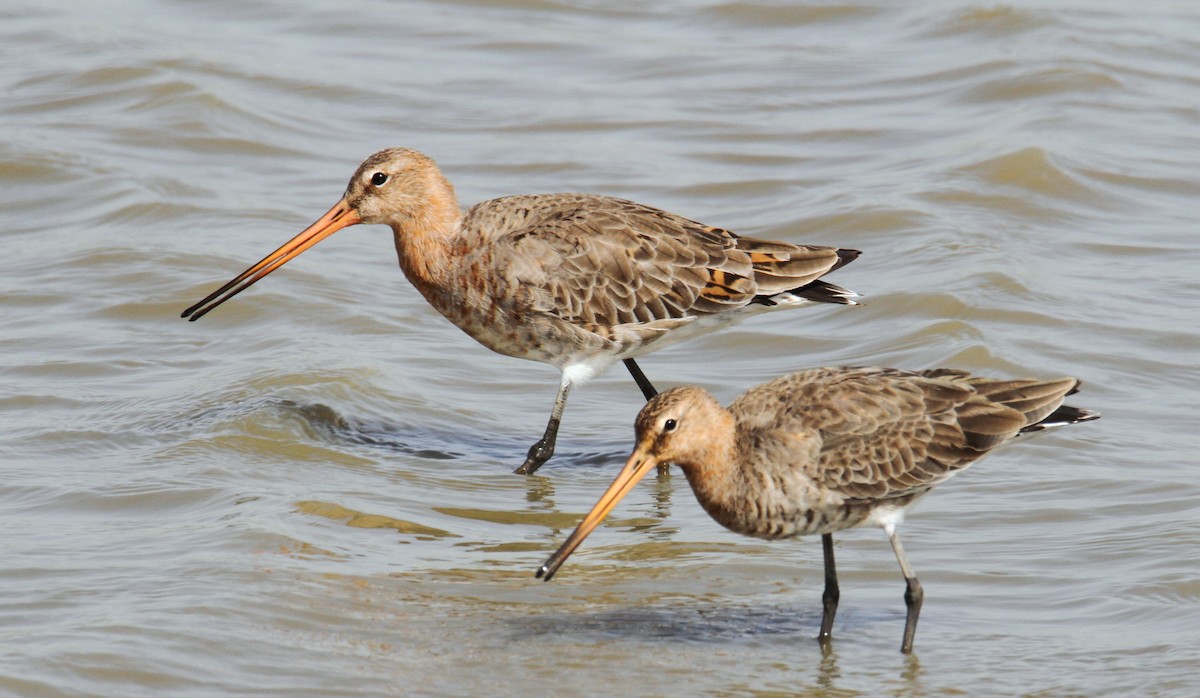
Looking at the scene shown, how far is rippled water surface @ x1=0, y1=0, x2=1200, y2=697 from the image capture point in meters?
6.82

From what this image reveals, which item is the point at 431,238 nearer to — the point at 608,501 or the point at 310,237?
the point at 310,237

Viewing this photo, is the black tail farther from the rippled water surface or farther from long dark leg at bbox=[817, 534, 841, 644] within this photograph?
long dark leg at bbox=[817, 534, 841, 644]

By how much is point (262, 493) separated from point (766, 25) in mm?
10003

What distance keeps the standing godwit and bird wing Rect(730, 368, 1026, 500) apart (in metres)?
2.17

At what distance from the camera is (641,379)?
381 inches


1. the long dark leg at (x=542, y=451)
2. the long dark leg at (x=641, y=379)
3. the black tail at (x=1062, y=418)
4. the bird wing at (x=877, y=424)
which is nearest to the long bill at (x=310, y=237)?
the long dark leg at (x=542, y=451)

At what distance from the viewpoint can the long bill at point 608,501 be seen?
21.2 ft

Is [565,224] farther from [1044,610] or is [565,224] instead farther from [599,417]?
[1044,610]

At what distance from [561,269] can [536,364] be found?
203 centimetres

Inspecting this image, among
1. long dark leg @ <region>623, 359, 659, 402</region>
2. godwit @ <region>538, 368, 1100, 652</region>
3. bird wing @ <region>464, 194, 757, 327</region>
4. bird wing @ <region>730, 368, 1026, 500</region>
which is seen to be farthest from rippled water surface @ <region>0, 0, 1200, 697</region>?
bird wing @ <region>464, 194, 757, 327</region>

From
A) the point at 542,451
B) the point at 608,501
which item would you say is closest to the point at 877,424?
the point at 608,501

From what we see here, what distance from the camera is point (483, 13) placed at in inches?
684

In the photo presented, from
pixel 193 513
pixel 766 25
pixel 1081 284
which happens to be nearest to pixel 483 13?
pixel 766 25

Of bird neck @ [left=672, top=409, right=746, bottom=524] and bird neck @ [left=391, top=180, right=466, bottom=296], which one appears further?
bird neck @ [left=391, top=180, right=466, bottom=296]
